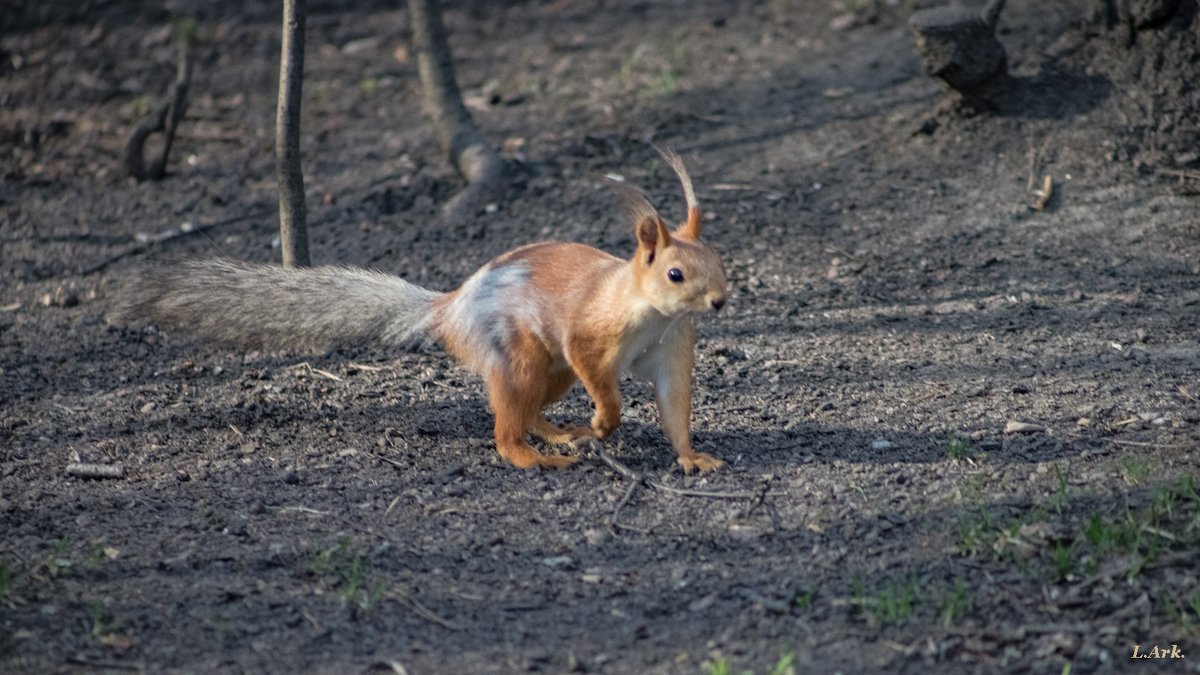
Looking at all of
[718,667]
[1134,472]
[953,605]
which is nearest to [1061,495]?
[1134,472]

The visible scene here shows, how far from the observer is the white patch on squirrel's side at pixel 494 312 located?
3.97m

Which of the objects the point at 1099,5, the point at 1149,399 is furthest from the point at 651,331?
the point at 1099,5

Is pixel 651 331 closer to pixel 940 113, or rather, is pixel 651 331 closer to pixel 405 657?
pixel 405 657

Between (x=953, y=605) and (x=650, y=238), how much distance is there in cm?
132

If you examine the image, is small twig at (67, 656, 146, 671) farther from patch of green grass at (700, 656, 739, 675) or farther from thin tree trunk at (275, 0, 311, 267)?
thin tree trunk at (275, 0, 311, 267)

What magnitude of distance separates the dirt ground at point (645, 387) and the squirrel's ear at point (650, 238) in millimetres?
706

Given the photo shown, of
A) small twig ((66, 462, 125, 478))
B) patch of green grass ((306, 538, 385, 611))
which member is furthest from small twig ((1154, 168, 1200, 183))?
small twig ((66, 462, 125, 478))

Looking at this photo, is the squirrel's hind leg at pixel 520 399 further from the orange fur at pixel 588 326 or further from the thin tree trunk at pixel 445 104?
the thin tree trunk at pixel 445 104

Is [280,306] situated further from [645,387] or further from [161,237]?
[161,237]

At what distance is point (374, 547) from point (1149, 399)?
97.4 inches

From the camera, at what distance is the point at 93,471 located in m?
4.03

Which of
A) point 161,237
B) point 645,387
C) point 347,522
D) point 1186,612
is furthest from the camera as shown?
point 161,237

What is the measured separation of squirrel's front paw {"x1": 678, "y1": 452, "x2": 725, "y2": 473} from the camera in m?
3.92

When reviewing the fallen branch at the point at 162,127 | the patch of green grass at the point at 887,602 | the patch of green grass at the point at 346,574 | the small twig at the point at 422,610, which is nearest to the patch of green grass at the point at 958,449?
the patch of green grass at the point at 887,602
